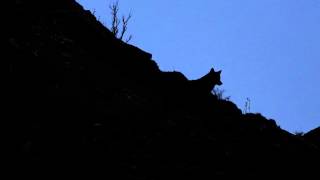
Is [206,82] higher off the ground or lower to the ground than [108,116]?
higher

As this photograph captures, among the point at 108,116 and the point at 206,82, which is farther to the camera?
the point at 206,82

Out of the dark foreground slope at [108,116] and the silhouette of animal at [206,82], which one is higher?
the silhouette of animal at [206,82]

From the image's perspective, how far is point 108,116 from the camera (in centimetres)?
590

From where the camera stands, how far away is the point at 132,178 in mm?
4273

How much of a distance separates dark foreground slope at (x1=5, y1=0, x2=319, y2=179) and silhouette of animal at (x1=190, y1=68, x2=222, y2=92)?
103mm

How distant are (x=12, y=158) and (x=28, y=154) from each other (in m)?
0.22

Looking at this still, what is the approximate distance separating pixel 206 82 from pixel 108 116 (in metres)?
3.18

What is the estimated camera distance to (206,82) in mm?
8391

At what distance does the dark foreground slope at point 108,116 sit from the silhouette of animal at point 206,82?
103mm

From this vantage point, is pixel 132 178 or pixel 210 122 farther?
pixel 210 122

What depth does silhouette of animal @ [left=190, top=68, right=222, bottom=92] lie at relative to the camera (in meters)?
8.27

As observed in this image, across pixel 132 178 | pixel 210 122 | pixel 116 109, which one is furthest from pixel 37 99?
pixel 210 122

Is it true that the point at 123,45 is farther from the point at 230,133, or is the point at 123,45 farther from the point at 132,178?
the point at 132,178

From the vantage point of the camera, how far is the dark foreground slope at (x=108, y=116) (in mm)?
4527
